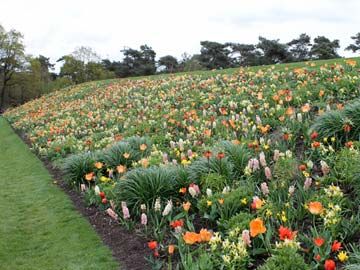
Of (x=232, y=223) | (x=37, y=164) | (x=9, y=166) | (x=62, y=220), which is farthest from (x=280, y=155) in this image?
(x=9, y=166)

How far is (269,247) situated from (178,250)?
1.12 metres

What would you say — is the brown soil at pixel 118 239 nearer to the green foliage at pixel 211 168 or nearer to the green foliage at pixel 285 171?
the green foliage at pixel 211 168

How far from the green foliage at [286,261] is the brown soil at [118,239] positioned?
1.54 m

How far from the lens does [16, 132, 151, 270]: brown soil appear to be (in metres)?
5.17

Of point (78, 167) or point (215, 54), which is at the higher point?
point (215, 54)

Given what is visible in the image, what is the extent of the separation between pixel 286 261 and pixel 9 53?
6270 centimetres

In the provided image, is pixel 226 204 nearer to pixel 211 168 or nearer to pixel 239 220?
pixel 239 220

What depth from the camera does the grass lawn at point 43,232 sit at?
5.52 m

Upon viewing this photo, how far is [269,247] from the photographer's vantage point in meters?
4.34

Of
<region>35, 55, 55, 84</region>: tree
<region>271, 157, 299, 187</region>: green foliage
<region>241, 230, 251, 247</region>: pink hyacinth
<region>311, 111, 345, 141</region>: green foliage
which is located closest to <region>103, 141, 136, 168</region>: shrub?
<region>271, 157, 299, 187</region>: green foliage

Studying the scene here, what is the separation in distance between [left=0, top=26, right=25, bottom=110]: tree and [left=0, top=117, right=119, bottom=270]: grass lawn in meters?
54.2

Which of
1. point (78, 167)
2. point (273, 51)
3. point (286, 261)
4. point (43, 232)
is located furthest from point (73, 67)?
point (286, 261)

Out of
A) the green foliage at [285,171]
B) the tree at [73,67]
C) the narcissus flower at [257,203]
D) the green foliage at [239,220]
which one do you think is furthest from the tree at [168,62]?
the narcissus flower at [257,203]

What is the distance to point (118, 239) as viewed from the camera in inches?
233
